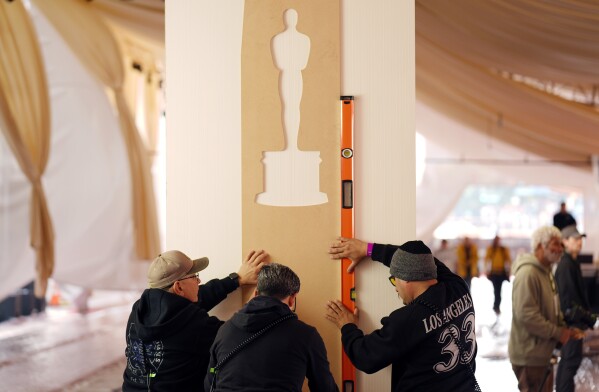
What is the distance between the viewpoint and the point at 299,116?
2238 mm

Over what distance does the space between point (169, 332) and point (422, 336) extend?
2.48ft

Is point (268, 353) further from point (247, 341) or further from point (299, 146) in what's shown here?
point (299, 146)

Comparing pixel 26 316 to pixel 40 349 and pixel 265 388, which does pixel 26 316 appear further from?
pixel 265 388

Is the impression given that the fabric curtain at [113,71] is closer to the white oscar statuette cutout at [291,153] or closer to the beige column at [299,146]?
the beige column at [299,146]

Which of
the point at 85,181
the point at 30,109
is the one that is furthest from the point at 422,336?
the point at 85,181

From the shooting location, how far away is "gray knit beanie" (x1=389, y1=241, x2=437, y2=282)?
6.44ft

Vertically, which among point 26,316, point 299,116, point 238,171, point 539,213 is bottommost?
point 26,316

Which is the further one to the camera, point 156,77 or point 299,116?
point 156,77

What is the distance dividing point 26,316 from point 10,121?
2.92m

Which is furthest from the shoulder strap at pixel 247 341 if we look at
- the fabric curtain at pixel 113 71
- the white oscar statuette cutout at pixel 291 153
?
the fabric curtain at pixel 113 71

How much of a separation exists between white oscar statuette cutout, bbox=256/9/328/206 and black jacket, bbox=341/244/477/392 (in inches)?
19.8

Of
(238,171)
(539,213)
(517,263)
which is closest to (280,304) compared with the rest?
(238,171)

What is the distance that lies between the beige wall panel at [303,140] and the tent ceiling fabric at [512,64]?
1381 millimetres

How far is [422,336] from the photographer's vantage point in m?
1.91
